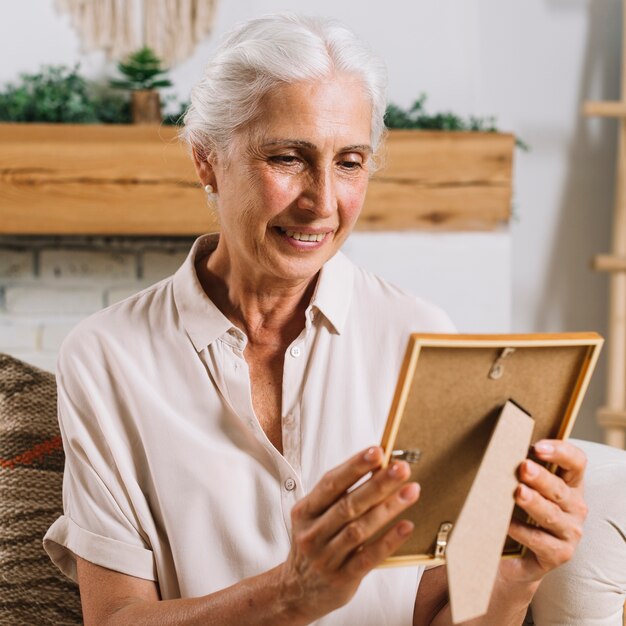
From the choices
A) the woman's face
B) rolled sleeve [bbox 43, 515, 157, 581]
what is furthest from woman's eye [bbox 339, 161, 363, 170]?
rolled sleeve [bbox 43, 515, 157, 581]

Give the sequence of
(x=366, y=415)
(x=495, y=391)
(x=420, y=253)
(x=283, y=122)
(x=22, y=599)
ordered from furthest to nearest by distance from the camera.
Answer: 1. (x=420, y=253)
2. (x=22, y=599)
3. (x=366, y=415)
4. (x=283, y=122)
5. (x=495, y=391)

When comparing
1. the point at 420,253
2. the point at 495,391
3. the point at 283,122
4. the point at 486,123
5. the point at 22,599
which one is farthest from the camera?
the point at 486,123

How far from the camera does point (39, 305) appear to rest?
271 centimetres

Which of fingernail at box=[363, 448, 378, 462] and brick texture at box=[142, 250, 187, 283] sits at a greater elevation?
fingernail at box=[363, 448, 378, 462]

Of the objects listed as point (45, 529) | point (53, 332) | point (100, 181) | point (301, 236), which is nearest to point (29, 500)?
point (45, 529)

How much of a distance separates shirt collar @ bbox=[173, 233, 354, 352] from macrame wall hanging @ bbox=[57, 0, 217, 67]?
5.20ft

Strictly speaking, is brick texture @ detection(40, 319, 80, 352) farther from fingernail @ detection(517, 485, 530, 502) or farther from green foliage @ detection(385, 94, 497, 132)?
fingernail @ detection(517, 485, 530, 502)

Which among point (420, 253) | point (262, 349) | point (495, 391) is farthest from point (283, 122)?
point (420, 253)

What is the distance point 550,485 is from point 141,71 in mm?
2051

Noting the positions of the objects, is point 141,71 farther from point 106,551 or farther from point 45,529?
point 106,551

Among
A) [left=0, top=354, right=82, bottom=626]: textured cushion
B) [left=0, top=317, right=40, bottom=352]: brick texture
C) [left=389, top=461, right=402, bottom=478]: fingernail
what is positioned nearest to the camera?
[left=389, top=461, right=402, bottom=478]: fingernail

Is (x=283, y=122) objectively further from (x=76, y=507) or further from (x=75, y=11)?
(x=75, y=11)

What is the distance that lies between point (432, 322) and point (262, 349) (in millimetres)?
251

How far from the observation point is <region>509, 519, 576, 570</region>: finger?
3.03 ft
